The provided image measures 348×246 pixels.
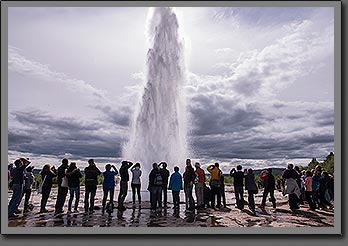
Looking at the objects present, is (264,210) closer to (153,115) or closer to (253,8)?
(153,115)

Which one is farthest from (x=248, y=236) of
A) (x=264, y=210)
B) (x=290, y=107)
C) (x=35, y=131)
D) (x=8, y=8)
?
(x=8, y=8)

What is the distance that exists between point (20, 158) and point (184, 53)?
10.9 ft

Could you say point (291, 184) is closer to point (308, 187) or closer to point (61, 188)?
point (308, 187)

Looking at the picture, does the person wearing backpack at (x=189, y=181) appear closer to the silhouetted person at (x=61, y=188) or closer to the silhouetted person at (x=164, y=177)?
the silhouetted person at (x=164, y=177)

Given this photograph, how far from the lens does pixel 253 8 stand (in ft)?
28.5

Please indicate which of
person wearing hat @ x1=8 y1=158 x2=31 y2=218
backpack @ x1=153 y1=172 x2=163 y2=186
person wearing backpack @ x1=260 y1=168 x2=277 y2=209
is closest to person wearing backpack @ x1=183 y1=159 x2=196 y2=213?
backpack @ x1=153 y1=172 x2=163 y2=186

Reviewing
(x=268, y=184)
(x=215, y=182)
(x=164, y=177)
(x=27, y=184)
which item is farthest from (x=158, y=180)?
(x=27, y=184)

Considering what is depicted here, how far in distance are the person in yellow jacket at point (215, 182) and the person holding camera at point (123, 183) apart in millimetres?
1406

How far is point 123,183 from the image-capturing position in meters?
8.97

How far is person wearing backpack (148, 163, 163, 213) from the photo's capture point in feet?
29.5

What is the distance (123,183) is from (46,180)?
1.31m

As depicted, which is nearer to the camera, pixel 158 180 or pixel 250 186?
pixel 250 186

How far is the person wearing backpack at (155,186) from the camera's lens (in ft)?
29.5

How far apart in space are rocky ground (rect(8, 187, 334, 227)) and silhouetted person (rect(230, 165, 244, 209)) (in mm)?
101
